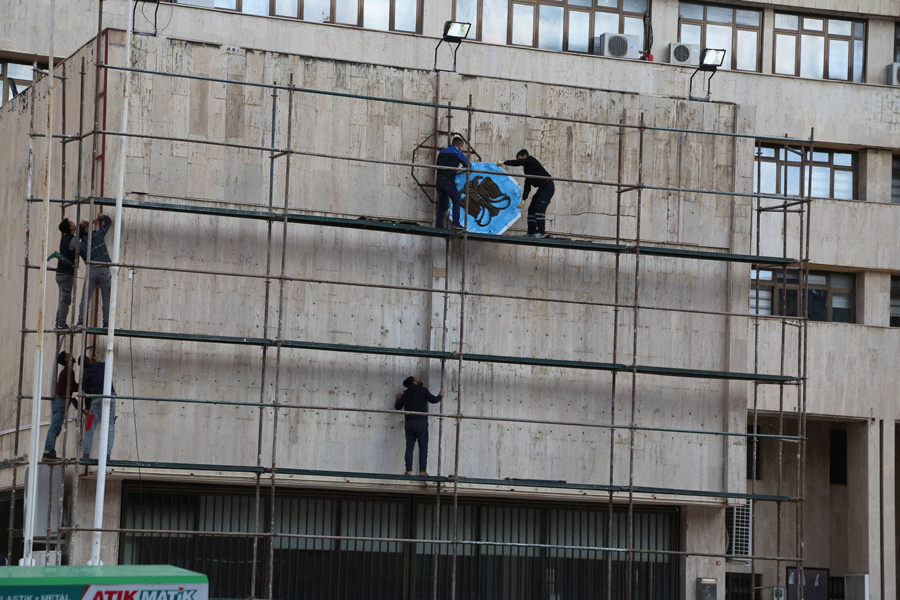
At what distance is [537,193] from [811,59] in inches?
607

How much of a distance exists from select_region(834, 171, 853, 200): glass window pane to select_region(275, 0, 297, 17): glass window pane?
1370 cm

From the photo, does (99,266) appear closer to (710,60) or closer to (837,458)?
(710,60)

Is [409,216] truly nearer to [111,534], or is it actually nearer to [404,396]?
[404,396]

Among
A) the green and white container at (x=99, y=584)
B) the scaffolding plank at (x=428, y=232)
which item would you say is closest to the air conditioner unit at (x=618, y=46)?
the scaffolding plank at (x=428, y=232)

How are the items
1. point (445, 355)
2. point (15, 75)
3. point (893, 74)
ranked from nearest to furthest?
1. point (445, 355)
2. point (15, 75)
3. point (893, 74)

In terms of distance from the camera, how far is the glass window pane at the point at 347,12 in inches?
1200

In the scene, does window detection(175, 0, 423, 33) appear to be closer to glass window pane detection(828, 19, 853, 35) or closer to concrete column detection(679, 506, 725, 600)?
glass window pane detection(828, 19, 853, 35)

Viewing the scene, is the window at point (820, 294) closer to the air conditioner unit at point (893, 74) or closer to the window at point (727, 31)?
the air conditioner unit at point (893, 74)

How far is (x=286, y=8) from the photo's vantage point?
30219mm

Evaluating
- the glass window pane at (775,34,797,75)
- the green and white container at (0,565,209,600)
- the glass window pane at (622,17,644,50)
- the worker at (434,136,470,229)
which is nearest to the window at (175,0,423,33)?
the glass window pane at (622,17,644,50)

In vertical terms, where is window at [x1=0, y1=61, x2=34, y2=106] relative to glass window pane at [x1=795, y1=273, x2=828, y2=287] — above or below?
above

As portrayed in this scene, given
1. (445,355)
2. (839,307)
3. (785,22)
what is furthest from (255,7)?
(839,307)

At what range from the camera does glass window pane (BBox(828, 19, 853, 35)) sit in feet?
110

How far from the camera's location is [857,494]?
104 ft
